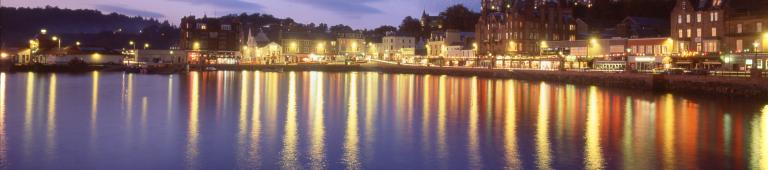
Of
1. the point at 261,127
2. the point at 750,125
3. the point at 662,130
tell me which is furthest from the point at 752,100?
the point at 261,127

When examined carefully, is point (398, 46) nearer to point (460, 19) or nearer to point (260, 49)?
point (460, 19)

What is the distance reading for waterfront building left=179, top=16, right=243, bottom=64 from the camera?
10981 cm

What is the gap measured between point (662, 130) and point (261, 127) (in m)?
14.9

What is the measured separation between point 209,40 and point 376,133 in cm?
9057

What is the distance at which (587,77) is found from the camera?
61438mm

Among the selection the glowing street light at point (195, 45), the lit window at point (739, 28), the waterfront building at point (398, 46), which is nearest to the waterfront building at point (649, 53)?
the lit window at point (739, 28)

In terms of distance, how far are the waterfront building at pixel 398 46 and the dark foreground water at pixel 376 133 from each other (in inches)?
2992

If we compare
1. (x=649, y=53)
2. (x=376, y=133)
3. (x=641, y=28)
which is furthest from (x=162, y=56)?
(x=376, y=133)

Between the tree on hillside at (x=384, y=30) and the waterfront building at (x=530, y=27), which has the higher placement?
Answer: the tree on hillside at (x=384, y=30)

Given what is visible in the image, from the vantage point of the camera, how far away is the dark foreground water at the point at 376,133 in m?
19.2

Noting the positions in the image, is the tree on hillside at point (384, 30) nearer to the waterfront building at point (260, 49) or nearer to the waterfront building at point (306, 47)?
the waterfront building at point (306, 47)

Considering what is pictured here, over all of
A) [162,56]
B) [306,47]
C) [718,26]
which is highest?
[306,47]

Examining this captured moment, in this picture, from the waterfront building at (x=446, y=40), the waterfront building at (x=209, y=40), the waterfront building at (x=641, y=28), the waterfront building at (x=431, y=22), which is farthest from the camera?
the waterfront building at (x=431, y=22)

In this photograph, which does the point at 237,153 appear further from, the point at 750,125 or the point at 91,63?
the point at 91,63
